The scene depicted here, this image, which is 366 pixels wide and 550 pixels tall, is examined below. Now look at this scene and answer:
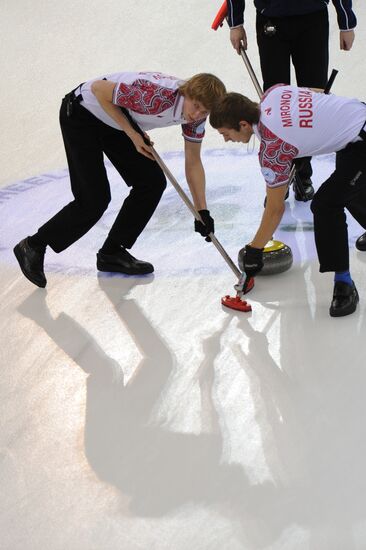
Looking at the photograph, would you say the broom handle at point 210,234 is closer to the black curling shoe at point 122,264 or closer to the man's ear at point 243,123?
the black curling shoe at point 122,264

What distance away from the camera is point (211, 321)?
296cm

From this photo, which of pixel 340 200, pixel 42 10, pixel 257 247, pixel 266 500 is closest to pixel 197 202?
pixel 257 247

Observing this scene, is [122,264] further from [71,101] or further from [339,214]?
[339,214]

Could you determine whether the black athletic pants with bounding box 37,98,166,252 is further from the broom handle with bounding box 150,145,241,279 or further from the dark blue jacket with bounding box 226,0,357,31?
the dark blue jacket with bounding box 226,0,357,31

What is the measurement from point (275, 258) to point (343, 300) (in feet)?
1.34

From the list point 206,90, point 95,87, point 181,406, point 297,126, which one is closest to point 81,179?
point 95,87

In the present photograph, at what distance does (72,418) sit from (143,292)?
92 cm

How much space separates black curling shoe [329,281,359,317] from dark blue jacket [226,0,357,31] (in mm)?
1294

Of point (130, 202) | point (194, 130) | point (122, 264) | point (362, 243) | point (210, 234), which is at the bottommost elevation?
point (362, 243)

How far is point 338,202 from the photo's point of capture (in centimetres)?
288

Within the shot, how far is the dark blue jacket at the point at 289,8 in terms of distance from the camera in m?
3.49

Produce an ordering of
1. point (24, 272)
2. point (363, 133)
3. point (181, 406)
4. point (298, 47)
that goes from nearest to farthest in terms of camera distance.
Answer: point (181, 406)
point (363, 133)
point (24, 272)
point (298, 47)

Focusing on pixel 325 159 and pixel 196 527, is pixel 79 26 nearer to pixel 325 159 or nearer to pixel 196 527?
pixel 325 159

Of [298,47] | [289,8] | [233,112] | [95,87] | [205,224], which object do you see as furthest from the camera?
[298,47]
